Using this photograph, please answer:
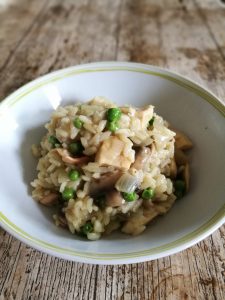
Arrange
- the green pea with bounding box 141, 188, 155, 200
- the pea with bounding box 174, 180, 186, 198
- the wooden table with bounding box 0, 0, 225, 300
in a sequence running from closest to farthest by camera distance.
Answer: the wooden table with bounding box 0, 0, 225, 300
the green pea with bounding box 141, 188, 155, 200
the pea with bounding box 174, 180, 186, 198

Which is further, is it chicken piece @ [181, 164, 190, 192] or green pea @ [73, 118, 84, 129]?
chicken piece @ [181, 164, 190, 192]

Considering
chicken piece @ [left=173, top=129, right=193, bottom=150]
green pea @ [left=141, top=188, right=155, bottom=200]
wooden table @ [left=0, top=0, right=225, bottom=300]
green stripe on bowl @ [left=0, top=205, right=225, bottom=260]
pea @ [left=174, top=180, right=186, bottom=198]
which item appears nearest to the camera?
green stripe on bowl @ [left=0, top=205, right=225, bottom=260]

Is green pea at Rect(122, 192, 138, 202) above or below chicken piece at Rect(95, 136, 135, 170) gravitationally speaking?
below

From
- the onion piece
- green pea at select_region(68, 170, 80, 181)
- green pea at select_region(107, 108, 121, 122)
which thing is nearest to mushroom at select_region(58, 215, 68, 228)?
green pea at select_region(68, 170, 80, 181)

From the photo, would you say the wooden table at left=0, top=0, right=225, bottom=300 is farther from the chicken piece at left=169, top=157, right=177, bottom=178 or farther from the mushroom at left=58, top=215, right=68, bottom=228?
the chicken piece at left=169, top=157, right=177, bottom=178

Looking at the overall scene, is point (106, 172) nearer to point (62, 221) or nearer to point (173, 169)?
point (62, 221)

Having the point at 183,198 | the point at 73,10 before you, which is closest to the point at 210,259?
the point at 183,198

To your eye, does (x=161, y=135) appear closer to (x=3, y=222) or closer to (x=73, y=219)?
(x=73, y=219)

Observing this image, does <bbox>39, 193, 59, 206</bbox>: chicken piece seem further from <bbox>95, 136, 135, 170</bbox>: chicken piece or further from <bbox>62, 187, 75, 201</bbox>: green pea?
<bbox>95, 136, 135, 170</bbox>: chicken piece

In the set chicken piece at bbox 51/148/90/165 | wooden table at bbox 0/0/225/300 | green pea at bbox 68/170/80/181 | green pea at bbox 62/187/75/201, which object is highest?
chicken piece at bbox 51/148/90/165
